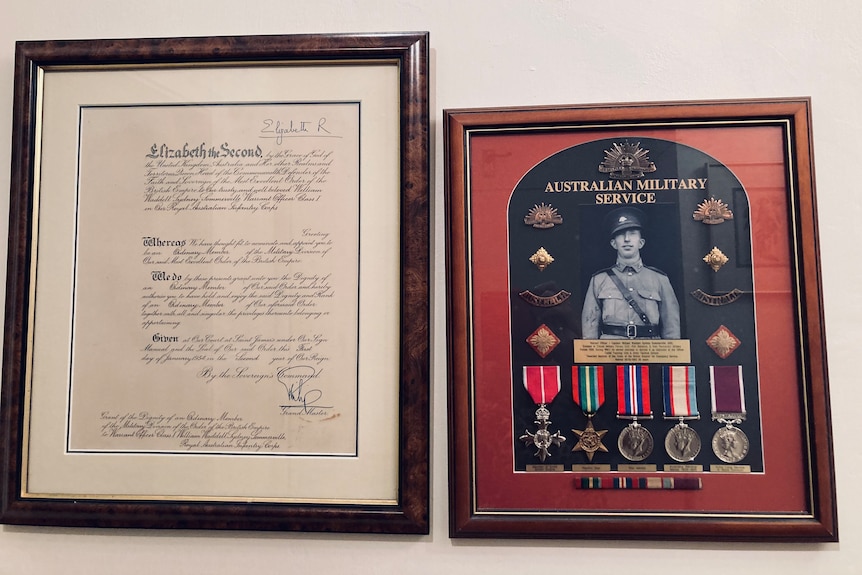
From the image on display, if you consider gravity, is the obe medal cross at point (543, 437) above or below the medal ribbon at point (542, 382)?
below

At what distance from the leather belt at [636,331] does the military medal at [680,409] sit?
0.15ft

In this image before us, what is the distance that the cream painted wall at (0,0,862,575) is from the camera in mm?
751

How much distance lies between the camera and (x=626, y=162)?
776 mm

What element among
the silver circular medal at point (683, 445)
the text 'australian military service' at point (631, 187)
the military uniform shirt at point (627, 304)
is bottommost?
the silver circular medal at point (683, 445)

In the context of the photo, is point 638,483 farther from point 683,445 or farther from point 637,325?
point 637,325

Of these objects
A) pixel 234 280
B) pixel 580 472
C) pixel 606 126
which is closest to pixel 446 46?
pixel 606 126

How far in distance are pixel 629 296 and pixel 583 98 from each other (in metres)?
0.28

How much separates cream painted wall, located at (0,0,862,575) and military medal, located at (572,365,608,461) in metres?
0.13

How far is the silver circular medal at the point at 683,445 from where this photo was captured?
745 millimetres
